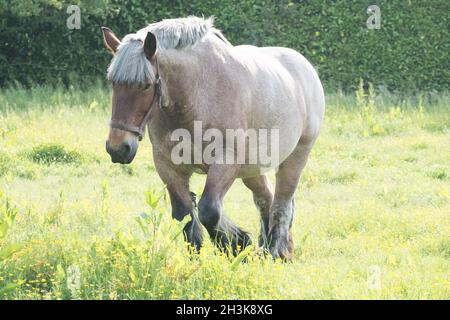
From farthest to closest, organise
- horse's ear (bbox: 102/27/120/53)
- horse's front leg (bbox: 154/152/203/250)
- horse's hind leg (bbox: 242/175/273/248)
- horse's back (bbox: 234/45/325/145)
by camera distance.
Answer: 1. horse's hind leg (bbox: 242/175/273/248)
2. horse's back (bbox: 234/45/325/145)
3. horse's front leg (bbox: 154/152/203/250)
4. horse's ear (bbox: 102/27/120/53)

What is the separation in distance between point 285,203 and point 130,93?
83.8 inches

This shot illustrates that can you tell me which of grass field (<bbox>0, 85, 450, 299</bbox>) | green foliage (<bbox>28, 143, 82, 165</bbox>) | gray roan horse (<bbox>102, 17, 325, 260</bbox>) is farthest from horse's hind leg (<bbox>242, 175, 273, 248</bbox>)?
green foliage (<bbox>28, 143, 82, 165</bbox>)

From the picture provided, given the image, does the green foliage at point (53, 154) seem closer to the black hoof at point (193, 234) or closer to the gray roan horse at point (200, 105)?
the gray roan horse at point (200, 105)

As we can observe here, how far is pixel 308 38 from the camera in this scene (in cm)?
1397

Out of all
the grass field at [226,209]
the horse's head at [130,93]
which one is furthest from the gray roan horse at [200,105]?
the grass field at [226,209]

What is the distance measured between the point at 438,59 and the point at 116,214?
322 inches

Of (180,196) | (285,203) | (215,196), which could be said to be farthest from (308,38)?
(215,196)

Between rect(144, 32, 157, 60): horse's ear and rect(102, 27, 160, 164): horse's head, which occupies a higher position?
rect(144, 32, 157, 60): horse's ear

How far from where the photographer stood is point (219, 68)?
19.1 feet

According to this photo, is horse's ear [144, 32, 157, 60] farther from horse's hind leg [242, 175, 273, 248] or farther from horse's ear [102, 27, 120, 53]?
horse's hind leg [242, 175, 273, 248]

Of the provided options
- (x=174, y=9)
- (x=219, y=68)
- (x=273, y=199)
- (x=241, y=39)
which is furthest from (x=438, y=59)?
(x=219, y=68)

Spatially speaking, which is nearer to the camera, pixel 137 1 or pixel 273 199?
pixel 273 199

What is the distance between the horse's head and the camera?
5.20m
